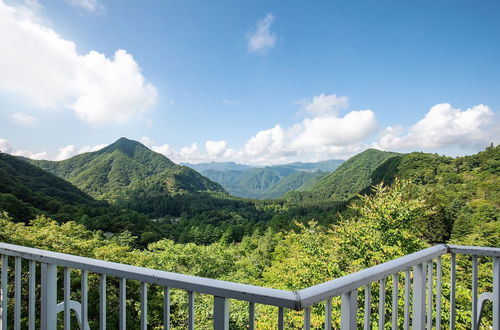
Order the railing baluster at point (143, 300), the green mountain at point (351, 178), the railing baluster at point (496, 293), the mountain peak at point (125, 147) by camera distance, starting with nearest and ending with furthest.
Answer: the railing baluster at point (143, 300)
the railing baluster at point (496, 293)
the green mountain at point (351, 178)
the mountain peak at point (125, 147)

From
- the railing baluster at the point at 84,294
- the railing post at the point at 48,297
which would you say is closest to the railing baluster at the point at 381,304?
the railing baluster at the point at 84,294

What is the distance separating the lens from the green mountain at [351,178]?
11588cm

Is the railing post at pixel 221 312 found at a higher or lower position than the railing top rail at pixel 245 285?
lower

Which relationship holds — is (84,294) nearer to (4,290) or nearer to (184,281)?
(184,281)

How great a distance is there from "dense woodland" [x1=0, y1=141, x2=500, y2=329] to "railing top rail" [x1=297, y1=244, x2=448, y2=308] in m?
2.40

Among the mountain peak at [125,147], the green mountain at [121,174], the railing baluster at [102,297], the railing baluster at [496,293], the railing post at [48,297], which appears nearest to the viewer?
the railing baluster at [102,297]

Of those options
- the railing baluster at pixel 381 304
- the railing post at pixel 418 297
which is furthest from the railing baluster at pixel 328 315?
the railing post at pixel 418 297

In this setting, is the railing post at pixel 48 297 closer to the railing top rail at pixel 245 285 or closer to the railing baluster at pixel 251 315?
the railing top rail at pixel 245 285

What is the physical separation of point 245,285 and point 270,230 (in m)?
38.4

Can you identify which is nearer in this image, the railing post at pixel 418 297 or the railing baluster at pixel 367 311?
the railing baluster at pixel 367 311

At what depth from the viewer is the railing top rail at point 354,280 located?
0.82 meters

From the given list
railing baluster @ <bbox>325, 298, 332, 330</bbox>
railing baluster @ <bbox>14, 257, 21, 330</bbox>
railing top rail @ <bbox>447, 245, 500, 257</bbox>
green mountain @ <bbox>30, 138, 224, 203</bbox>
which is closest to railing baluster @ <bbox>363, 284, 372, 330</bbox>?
railing baluster @ <bbox>325, 298, 332, 330</bbox>

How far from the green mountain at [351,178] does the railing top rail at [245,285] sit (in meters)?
110

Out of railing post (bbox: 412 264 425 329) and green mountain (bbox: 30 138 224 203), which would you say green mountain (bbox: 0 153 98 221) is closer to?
railing post (bbox: 412 264 425 329)
